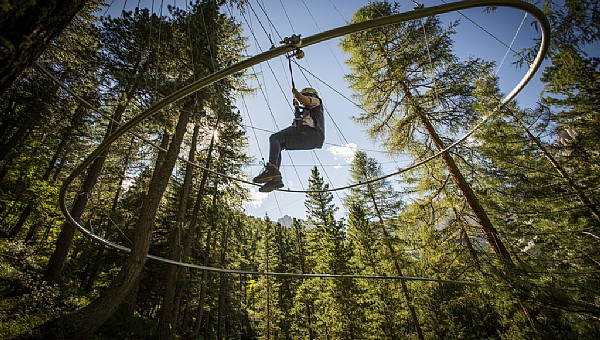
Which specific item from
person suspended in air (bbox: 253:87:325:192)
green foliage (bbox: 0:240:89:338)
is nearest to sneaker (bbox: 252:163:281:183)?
person suspended in air (bbox: 253:87:325:192)

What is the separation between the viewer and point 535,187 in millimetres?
7637

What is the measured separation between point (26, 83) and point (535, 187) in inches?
724

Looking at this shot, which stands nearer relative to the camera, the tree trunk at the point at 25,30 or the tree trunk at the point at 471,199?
the tree trunk at the point at 25,30

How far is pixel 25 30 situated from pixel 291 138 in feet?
11.9

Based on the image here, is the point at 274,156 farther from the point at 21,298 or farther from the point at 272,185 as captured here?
the point at 21,298

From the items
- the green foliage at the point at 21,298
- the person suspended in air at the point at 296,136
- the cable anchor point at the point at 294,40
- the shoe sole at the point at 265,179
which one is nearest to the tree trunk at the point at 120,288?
the shoe sole at the point at 265,179

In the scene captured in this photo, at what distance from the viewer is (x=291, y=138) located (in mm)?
4699

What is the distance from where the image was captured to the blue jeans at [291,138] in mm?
4598

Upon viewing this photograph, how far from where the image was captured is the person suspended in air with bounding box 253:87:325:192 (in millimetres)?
4492

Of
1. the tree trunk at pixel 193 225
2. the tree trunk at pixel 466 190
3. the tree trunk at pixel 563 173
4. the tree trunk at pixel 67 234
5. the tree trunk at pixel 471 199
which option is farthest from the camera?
the tree trunk at pixel 193 225

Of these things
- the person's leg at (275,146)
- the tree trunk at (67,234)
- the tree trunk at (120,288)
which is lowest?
the tree trunk at (120,288)

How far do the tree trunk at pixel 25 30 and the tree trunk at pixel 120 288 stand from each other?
4.47 meters

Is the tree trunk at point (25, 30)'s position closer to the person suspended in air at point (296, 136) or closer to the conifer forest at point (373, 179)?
the conifer forest at point (373, 179)

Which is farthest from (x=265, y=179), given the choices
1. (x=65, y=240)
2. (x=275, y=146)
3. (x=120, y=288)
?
(x=65, y=240)
